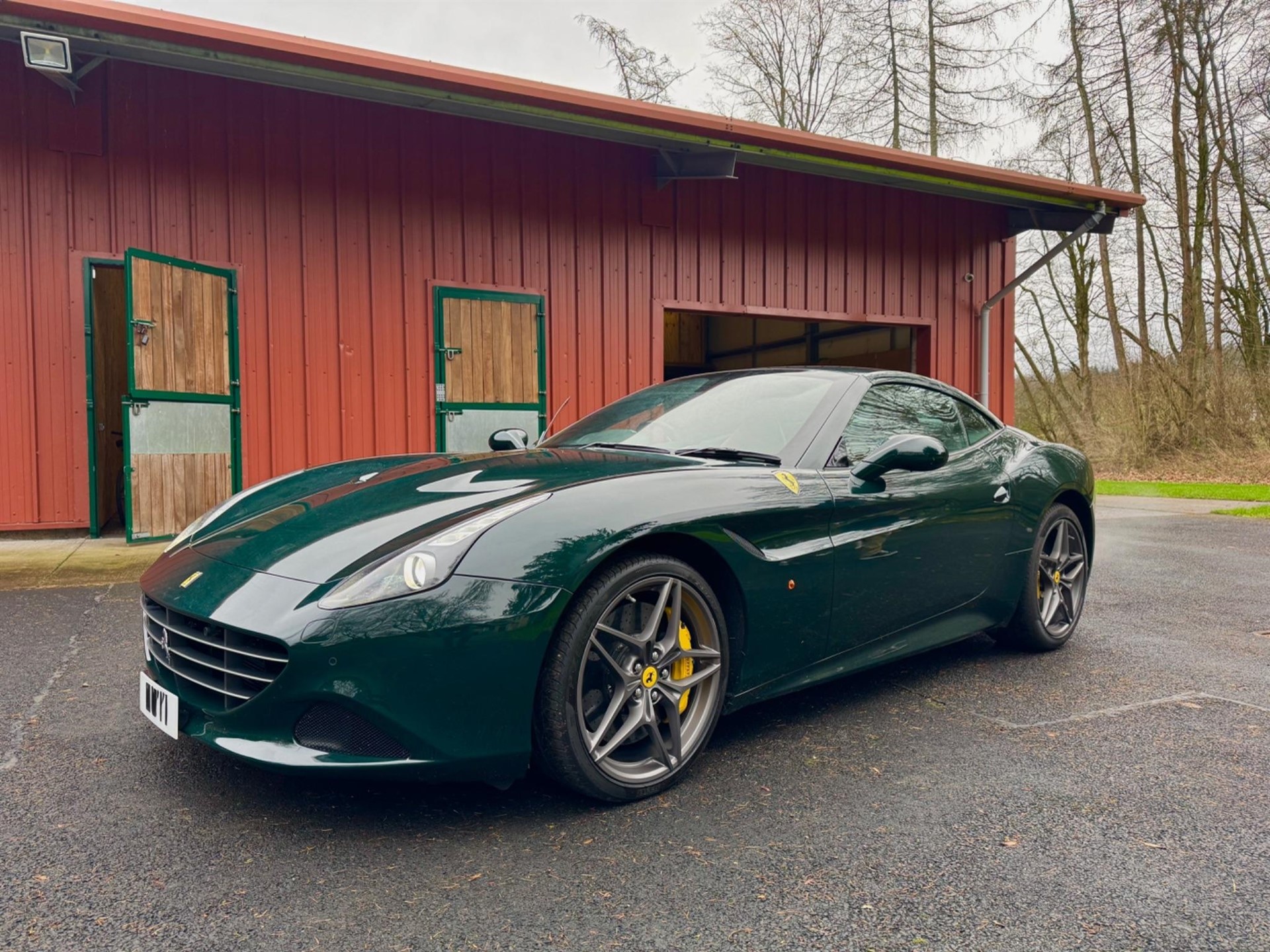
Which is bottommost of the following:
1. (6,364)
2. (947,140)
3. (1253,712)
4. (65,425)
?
(1253,712)

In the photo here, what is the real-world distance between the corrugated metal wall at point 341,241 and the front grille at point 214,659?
5452 millimetres

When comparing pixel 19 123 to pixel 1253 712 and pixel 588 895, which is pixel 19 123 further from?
pixel 1253 712

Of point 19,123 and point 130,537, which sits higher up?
point 19,123

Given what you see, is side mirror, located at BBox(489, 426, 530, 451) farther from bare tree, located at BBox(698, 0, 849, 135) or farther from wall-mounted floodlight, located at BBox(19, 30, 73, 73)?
bare tree, located at BBox(698, 0, 849, 135)

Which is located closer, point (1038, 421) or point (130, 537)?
point (130, 537)

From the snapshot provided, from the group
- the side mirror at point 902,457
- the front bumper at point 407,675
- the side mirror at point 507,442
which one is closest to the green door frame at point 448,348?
the side mirror at point 507,442

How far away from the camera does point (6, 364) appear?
263 inches

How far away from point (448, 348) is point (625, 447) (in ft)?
17.2

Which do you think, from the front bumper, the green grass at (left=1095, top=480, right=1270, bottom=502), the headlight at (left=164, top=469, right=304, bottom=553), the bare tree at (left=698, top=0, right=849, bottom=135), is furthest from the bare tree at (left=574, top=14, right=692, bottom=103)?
the front bumper

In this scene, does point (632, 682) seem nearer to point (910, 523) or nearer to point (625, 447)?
point (625, 447)

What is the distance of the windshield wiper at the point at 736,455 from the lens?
9.49ft

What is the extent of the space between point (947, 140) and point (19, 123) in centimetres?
1731

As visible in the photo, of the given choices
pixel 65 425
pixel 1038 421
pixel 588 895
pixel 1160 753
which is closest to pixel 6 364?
pixel 65 425

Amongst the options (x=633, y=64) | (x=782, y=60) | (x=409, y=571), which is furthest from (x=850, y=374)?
(x=782, y=60)
